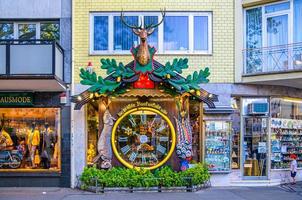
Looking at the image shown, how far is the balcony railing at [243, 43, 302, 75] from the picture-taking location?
16.4 meters

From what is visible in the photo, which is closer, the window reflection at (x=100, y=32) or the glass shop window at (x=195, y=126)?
the glass shop window at (x=195, y=126)

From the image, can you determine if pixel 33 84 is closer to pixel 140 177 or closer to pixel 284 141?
pixel 140 177

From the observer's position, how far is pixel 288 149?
18.3m

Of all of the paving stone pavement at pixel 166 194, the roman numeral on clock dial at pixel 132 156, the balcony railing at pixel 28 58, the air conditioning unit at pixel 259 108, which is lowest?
the paving stone pavement at pixel 166 194

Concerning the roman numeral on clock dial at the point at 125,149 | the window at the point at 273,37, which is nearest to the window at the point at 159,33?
the window at the point at 273,37

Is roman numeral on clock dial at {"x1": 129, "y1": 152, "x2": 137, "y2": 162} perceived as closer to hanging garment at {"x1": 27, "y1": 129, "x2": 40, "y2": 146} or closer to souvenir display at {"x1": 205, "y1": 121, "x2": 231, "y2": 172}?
souvenir display at {"x1": 205, "y1": 121, "x2": 231, "y2": 172}

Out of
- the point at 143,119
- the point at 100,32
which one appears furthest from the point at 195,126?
the point at 100,32

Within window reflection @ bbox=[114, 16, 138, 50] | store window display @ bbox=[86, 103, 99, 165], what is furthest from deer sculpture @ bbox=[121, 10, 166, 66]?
store window display @ bbox=[86, 103, 99, 165]

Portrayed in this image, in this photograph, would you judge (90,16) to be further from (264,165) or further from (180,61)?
(264,165)

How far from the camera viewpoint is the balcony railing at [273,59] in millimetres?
16391

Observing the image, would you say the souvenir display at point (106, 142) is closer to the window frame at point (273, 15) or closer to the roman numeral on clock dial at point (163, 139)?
the roman numeral on clock dial at point (163, 139)

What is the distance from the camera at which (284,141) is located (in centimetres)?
1825

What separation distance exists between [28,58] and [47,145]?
3563 millimetres

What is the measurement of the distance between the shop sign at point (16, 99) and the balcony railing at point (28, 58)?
213 cm
